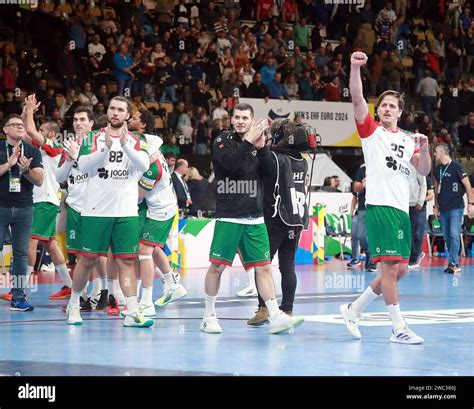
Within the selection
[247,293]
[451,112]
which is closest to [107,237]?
[247,293]

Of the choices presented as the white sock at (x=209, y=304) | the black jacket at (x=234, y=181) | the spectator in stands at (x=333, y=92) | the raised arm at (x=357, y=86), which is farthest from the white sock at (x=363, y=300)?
the spectator in stands at (x=333, y=92)

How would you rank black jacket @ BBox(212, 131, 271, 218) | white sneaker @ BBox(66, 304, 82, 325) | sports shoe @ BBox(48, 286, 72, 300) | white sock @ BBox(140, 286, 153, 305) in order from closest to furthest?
black jacket @ BBox(212, 131, 271, 218) → white sneaker @ BBox(66, 304, 82, 325) → white sock @ BBox(140, 286, 153, 305) → sports shoe @ BBox(48, 286, 72, 300)

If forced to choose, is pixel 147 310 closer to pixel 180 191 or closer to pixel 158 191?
pixel 158 191

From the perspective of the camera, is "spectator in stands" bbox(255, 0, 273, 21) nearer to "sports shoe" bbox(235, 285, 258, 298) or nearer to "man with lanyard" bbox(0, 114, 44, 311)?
"sports shoe" bbox(235, 285, 258, 298)

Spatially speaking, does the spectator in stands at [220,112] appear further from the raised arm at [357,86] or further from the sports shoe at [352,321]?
the raised arm at [357,86]

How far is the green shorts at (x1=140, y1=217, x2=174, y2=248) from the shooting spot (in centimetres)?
1052

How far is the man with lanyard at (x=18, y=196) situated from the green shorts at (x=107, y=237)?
5.31 feet

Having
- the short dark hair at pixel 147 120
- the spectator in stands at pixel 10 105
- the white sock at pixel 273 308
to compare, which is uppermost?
the spectator in stands at pixel 10 105

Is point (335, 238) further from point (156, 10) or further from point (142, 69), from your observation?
point (156, 10)

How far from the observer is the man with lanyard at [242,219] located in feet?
28.9

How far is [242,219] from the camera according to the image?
8820mm

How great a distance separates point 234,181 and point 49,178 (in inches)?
149

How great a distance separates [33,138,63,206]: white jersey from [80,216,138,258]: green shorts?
2.49m

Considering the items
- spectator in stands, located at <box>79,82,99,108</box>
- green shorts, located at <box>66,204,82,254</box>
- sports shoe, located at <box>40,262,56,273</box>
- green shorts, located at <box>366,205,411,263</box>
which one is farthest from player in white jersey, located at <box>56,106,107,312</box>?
spectator in stands, located at <box>79,82,99,108</box>
